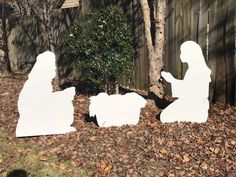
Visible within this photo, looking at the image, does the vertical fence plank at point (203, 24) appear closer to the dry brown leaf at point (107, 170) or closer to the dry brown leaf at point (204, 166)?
the dry brown leaf at point (204, 166)

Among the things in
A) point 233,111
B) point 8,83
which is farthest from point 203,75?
point 8,83

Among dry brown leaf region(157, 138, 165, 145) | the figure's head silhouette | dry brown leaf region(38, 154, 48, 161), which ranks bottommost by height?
dry brown leaf region(38, 154, 48, 161)

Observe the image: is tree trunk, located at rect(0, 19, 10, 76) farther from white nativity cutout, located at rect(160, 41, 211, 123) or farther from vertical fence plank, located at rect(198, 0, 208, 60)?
white nativity cutout, located at rect(160, 41, 211, 123)

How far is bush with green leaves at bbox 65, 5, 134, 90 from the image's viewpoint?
28.8ft

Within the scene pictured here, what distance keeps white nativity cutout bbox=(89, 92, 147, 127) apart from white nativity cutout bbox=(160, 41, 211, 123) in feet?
1.58

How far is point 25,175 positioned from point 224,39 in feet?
14.7

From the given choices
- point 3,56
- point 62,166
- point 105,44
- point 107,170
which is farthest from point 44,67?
point 3,56

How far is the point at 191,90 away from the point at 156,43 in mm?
1326

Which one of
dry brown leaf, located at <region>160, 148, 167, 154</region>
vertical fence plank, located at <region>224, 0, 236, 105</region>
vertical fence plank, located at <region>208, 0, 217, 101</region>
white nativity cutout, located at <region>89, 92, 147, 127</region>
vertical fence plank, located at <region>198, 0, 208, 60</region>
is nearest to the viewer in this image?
dry brown leaf, located at <region>160, 148, 167, 154</region>

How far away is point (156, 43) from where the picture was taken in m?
8.69

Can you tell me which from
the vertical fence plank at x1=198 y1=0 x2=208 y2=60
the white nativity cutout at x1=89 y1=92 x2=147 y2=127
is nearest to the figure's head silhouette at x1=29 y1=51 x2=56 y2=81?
the white nativity cutout at x1=89 y1=92 x2=147 y2=127

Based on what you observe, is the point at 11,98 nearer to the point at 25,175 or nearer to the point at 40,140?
the point at 40,140

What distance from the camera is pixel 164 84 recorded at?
9.88m

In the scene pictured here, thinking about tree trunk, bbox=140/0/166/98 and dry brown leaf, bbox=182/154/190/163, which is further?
tree trunk, bbox=140/0/166/98
